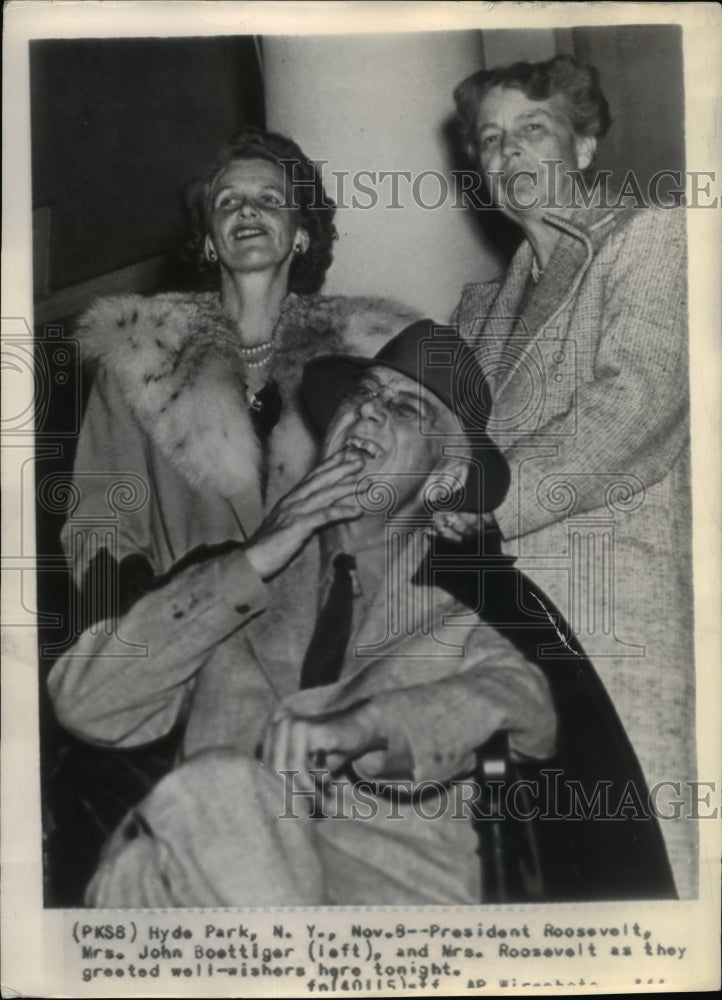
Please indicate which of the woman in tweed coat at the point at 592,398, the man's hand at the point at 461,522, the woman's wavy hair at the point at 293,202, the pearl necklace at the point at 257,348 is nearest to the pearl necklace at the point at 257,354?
the pearl necklace at the point at 257,348

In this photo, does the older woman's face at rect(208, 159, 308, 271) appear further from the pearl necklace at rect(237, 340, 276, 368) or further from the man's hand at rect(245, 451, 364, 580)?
the man's hand at rect(245, 451, 364, 580)

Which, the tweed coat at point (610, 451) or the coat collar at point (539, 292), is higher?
the coat collar at point (539, 292)

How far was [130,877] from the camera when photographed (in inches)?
98.0

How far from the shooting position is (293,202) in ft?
8.44

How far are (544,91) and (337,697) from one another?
1.41 m

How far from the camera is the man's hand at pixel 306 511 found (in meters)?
2.49

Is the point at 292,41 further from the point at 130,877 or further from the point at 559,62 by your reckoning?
the point at 130,877

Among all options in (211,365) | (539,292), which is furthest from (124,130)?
(539,292)

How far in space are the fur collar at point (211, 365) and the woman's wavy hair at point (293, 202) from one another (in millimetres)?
61

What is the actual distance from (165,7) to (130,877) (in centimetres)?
193

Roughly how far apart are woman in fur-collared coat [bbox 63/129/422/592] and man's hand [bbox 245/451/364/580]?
36 mm

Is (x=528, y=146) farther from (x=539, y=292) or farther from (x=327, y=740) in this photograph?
(x=327, y=740)

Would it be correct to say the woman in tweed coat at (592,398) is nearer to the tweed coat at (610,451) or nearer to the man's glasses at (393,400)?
the tweed coat at (610,451)

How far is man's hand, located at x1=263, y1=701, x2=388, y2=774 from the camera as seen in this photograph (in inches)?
96.2
